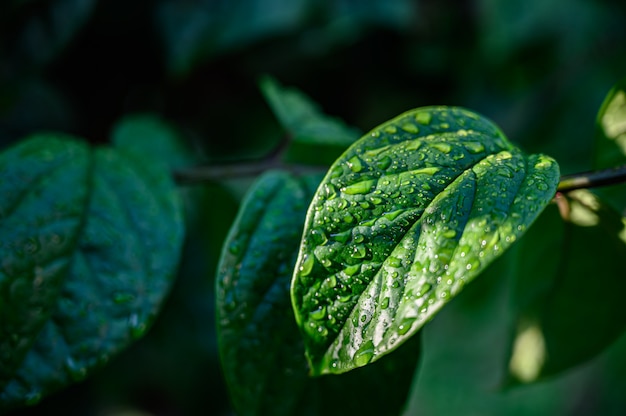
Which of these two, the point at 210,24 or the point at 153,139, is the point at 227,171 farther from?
the point at 210,24

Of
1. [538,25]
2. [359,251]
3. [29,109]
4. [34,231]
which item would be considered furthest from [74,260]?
[538,25]

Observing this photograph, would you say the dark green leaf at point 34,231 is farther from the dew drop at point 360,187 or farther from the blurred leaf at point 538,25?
the blurred leaf at point 538,25

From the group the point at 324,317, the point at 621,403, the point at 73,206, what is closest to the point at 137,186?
the point at 73,206

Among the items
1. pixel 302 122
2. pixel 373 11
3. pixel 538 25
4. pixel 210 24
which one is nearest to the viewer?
pixel 302 122

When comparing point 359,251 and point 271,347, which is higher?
point 359,251

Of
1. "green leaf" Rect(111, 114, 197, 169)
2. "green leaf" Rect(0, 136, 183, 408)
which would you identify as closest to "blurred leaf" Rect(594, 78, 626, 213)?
"green leaf" Rect(0, 136, 183, 408)

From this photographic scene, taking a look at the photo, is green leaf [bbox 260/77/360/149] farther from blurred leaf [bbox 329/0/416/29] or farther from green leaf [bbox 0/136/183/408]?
blurred leaf [bbox 329/0/416/29]
